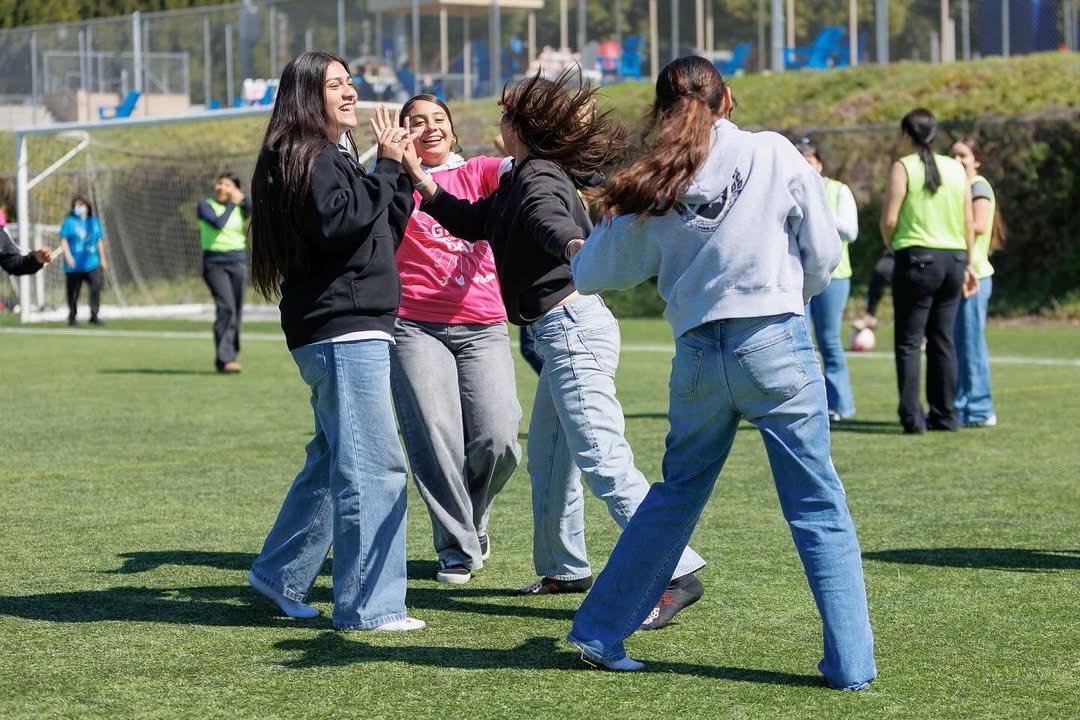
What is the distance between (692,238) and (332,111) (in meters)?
1.39

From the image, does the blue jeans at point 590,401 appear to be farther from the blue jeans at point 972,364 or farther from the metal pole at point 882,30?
the metal pole at point 882,30

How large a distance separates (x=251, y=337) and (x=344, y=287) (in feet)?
58.2

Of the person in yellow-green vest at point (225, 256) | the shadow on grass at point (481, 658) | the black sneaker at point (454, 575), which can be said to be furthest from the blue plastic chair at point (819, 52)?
the shadow on grass at point (481, 658)

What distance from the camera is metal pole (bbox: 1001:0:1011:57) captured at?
30.0 metres

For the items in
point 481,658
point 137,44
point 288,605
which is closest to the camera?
point 481,658

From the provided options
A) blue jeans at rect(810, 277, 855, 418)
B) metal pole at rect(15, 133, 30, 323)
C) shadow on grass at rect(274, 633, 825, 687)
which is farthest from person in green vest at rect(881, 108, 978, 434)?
metal pole at rect(15, 133, 30, 323)

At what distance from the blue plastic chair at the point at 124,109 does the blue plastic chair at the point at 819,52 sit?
529 inches

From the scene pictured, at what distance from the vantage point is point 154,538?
283 inches

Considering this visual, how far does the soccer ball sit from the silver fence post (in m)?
20.2

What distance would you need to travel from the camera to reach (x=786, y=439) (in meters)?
4.48

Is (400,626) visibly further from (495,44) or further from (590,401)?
(495,44)

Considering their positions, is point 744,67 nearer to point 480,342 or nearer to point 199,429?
point 199,429

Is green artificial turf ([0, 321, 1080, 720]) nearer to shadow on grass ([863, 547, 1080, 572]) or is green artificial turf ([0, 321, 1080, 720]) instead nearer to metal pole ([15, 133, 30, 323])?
shadow on grass ([863, 547, 1080, 572])

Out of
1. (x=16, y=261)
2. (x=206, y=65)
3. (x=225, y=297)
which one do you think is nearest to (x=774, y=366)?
(x=16, y=261)
